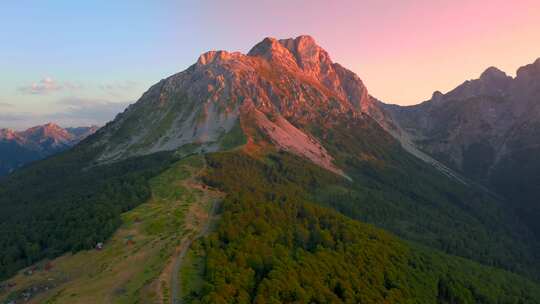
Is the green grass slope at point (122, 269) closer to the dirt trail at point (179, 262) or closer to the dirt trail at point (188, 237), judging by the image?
the dirt trail at point (188, 237)

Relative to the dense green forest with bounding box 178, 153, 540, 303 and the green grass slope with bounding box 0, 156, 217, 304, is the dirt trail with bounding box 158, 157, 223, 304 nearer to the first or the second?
the green grass slope with bounding box 0, 156, 217, 304

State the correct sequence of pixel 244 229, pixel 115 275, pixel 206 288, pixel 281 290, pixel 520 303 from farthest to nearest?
1. pixel 520 303
2. pixel 244 229
3. pixel 115 275
4. pixel 281 290
5. pixel 206 288

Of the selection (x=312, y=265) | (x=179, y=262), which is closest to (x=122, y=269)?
(x=179, y=262)

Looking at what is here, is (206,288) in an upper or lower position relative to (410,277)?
upper

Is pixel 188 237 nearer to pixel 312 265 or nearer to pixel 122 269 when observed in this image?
pixel 122 269

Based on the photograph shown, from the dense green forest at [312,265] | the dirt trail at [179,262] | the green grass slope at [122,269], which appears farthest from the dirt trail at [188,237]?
the dense green forest at [312,265]

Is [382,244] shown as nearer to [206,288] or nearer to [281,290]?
[281,290]

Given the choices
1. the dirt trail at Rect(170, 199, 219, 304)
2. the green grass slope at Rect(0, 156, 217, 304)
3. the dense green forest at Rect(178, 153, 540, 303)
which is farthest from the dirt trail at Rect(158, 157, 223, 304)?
the dense green forest at Rect(178, 153, 540, 303)

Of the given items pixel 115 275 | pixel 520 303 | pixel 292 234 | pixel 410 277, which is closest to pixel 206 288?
pixel 115 275
